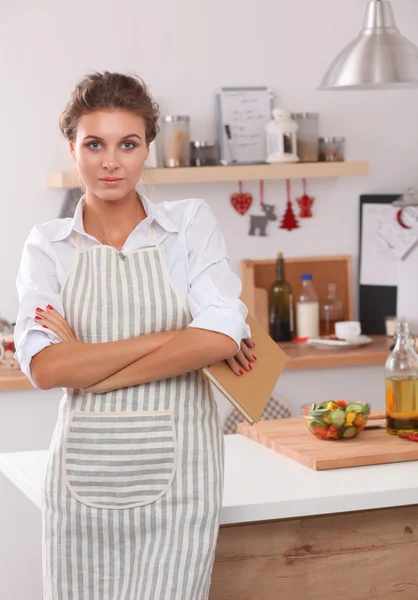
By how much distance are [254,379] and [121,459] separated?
1.04 feet

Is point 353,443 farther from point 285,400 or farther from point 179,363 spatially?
point 285,400

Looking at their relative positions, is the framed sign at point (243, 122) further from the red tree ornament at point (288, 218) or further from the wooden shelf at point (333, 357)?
the wooden shelf at point (333, 357)

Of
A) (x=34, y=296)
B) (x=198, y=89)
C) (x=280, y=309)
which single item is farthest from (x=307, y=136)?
(x=34, y=296)

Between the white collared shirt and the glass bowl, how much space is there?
56 cm

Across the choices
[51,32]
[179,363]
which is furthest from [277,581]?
[51,32]

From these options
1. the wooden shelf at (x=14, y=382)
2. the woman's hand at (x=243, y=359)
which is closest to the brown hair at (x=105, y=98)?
the woman's hand at (x=243, y=359)

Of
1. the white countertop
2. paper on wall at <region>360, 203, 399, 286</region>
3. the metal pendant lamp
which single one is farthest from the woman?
paper on wall at <region>360, 203, 399, 286</region>

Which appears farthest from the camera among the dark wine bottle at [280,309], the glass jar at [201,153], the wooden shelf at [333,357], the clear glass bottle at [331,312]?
the clear glass bottle at [331,312]

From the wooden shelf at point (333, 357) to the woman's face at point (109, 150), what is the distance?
2056 millimetres

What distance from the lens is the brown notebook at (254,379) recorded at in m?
1.89

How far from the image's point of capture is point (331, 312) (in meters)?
4.35

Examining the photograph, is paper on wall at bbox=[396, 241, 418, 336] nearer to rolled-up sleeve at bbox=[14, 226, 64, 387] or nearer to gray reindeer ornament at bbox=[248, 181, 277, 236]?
gray reindeer ornament at bbox=[248, 181, 277, 236]

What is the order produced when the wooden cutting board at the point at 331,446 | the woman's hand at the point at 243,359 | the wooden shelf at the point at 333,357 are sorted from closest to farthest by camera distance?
the woman's hand at the point at 243,359 → the wooden cutting board at the point at 331,446 → the wooden shelf at the point at 333,357

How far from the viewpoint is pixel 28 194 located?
3.95m
